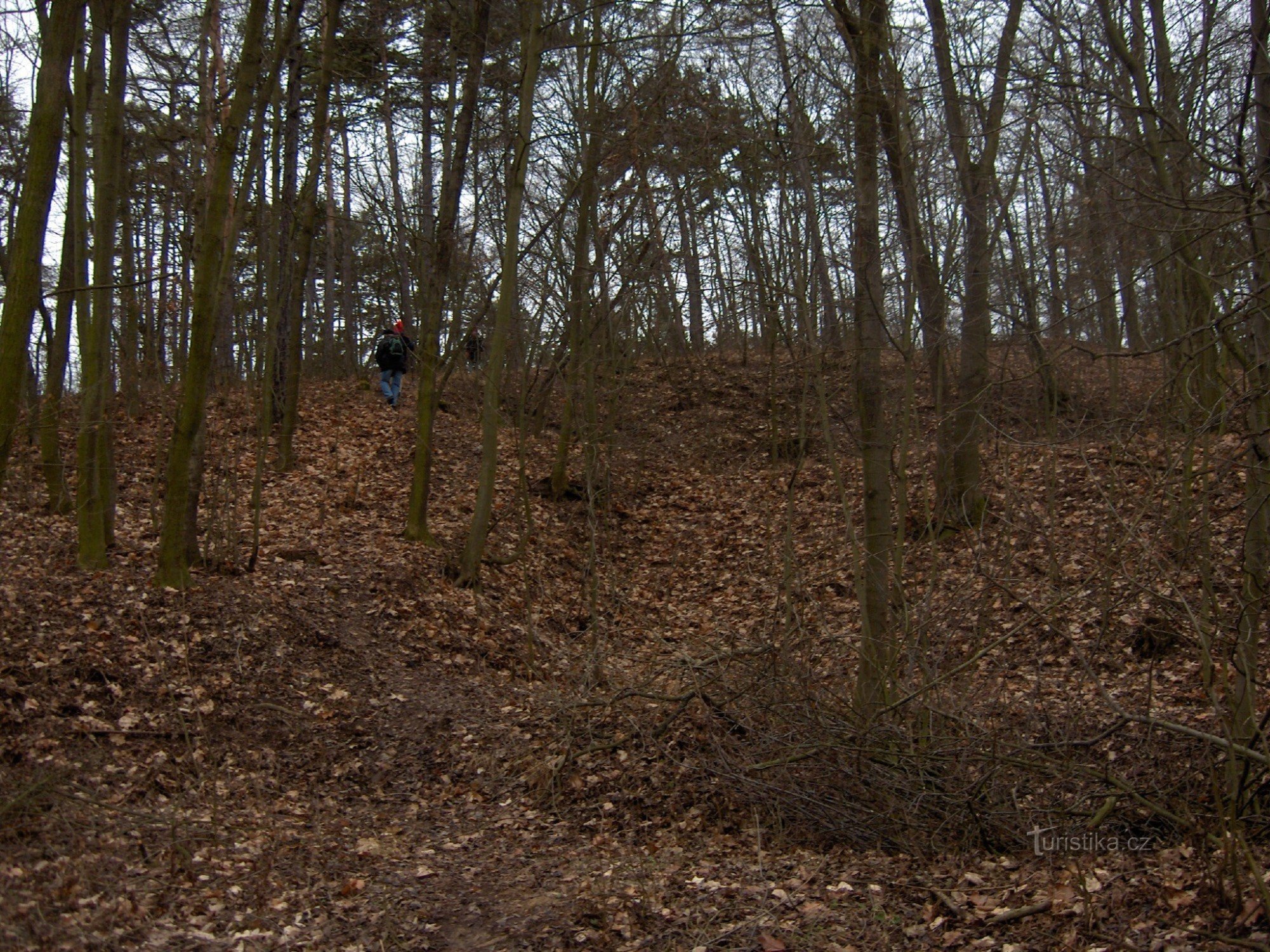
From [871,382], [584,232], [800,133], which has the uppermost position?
[584,232]

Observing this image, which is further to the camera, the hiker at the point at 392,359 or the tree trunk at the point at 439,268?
the hiker at the point at 392,359

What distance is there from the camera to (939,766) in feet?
17.6

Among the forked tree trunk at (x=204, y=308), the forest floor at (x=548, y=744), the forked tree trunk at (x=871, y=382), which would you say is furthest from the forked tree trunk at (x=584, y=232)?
the forked tree trunk at (x=871, y=382)

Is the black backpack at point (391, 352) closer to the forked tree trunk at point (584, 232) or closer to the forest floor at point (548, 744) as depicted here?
the forked tree trunk at point (584, 232)

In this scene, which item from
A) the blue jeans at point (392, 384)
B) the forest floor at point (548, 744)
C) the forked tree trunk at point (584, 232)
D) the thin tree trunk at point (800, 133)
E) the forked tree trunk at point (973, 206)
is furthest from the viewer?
the blue jeans at point (392, 384)

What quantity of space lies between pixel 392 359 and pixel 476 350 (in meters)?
2.28

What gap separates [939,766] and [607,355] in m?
10.8

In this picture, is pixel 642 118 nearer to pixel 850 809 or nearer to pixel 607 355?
pixel 607 355

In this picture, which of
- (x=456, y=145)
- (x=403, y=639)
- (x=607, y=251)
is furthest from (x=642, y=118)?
(x=403, y=639)

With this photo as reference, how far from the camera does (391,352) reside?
16.4m

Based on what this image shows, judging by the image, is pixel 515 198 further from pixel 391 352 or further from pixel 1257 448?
pixel 1257 448

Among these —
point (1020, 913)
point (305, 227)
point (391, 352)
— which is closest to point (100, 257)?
point (305, 227)

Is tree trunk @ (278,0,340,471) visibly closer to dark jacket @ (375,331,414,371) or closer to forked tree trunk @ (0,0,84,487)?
dark jacket @ (375,331,414,371)

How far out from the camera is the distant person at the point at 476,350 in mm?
16834
